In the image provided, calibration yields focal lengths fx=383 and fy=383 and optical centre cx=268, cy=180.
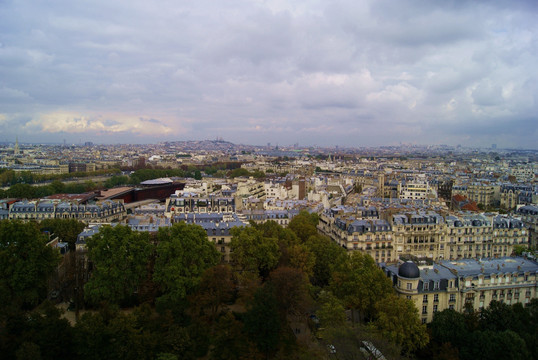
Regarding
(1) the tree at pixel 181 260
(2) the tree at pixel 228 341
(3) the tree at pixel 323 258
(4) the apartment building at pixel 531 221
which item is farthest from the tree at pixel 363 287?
(4) the apartment building at pixel 531 221

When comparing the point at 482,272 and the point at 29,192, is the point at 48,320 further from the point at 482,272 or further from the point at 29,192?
the point at 29,192

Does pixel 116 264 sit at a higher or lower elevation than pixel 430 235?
lower

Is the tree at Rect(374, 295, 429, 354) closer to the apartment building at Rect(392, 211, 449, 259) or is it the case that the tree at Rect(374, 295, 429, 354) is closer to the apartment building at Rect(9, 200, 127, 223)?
the apartment building at Rect(392, 211, 449, 259)

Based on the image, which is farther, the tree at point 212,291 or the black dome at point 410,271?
the black dome at point 410,271

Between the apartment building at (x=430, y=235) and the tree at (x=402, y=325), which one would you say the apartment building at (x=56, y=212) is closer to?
the apartment building at (x=430, y=235)

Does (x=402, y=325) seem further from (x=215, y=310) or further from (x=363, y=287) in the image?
(x=215, y=310)

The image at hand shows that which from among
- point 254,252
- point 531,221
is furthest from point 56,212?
point 531,221
